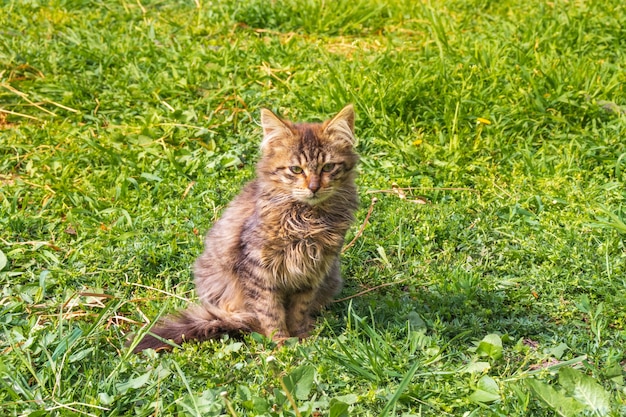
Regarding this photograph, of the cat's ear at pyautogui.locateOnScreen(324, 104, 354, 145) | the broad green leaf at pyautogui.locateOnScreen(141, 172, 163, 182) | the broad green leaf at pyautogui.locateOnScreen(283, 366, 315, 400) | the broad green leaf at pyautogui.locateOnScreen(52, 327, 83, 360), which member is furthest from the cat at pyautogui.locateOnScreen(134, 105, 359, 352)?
the broad green leaf at pyautogui.locateOnScreen(141, 172, 163, 182)

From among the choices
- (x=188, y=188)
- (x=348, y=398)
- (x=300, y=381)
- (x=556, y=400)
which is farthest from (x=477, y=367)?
(x=188, y=188)

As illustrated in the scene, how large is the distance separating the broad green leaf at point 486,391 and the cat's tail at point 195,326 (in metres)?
1.17

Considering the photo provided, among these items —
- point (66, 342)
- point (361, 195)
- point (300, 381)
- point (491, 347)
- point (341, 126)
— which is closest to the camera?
point (300, 381)

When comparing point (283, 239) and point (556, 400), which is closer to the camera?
point (556, 400)

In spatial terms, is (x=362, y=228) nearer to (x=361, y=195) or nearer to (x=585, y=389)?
(x=361, y=195)

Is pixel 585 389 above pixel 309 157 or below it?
below

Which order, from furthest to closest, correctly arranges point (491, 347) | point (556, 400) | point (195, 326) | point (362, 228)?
point (362, 228), point (195, 326), point (491, 347), point (556, 400)

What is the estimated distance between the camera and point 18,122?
569cm

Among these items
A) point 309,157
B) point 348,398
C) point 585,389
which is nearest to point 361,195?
point 309,157

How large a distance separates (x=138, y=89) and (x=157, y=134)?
2.02 ft

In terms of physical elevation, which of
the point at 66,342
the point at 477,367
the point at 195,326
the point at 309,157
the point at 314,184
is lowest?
the point at 477,367

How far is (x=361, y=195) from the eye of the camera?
4918 mm

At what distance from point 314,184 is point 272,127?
41 centimetres

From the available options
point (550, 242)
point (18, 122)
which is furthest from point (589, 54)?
point (18, 122)
